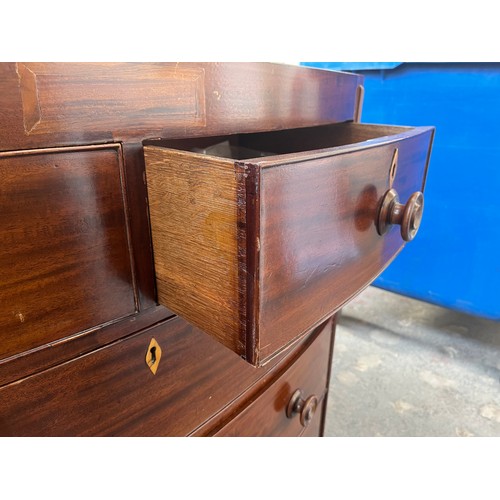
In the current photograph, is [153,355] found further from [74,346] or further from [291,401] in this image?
[291,401]

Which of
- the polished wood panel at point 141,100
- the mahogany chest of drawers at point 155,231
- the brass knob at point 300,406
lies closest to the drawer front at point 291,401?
the brass knob at point 300,406

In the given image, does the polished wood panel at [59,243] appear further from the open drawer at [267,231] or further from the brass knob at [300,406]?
the brass knob at [300,406]

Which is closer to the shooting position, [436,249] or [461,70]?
[461,70]

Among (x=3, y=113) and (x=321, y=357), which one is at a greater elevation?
(x=3, y=113)

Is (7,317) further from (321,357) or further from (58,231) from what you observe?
(321,357)

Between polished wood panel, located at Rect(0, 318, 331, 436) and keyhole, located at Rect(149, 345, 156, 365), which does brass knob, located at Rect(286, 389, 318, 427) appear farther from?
keyhole, located at Rect(149, 345, 156, 365)

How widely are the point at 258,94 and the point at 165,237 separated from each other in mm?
148

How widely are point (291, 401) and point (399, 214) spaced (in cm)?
34

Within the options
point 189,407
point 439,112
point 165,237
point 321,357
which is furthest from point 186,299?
point 439,112

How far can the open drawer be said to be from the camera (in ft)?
0.84

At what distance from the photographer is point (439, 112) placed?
965 mm

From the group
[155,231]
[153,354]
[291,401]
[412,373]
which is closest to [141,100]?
[155,231]

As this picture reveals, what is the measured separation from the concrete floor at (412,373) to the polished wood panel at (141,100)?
2.74 ft

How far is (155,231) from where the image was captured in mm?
332
